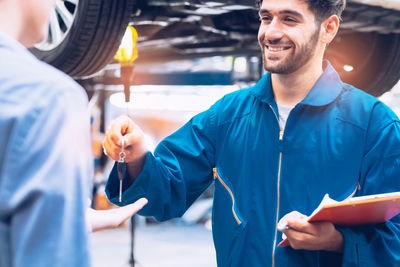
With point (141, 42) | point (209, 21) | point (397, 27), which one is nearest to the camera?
point (397, 27)

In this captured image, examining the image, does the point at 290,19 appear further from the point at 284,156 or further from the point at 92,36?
the point at 92,36

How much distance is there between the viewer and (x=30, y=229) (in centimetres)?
71

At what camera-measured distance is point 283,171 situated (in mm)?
1594

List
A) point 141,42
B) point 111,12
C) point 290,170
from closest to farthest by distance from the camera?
1. point 290,170
2. point 111,12
3. point 141,42

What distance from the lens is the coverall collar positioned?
161 centimetres

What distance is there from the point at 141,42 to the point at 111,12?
1.61 metres

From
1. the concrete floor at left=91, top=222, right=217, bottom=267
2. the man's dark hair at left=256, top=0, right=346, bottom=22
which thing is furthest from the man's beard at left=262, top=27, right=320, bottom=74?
the concrete floor at left=91, top=222, right=217, bottom=267

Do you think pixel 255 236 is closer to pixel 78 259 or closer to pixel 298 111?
pixel 298 111

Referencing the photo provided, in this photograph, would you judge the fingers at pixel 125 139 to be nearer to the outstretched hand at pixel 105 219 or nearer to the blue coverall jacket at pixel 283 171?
the blue coverall jacket at pixel 283 171

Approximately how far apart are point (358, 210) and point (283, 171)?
30 centimetres

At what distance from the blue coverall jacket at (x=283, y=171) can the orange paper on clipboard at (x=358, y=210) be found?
5 centimetres

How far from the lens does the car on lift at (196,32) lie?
265 cm

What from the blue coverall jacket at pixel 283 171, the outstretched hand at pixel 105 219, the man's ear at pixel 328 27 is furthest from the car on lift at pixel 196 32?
the outstretched hand at pixel 105 219

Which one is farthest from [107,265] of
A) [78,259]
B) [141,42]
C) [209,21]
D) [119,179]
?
[78,259]
